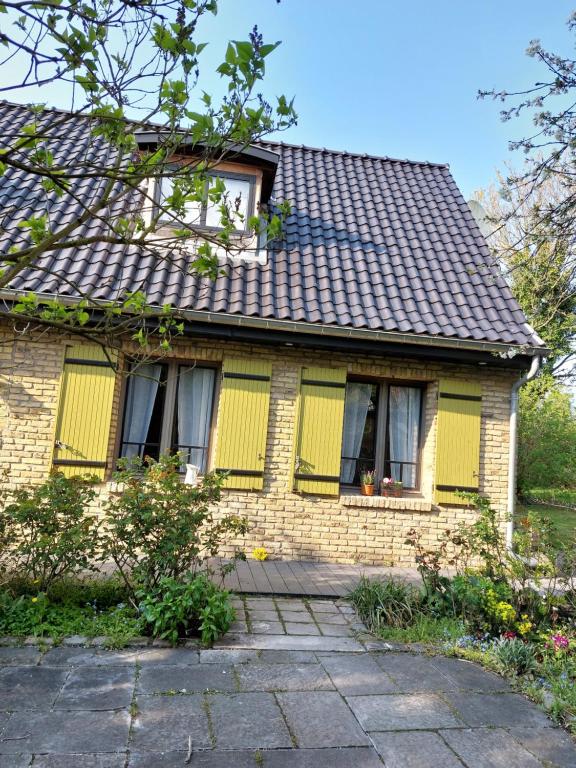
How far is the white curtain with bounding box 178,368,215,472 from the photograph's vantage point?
738cm

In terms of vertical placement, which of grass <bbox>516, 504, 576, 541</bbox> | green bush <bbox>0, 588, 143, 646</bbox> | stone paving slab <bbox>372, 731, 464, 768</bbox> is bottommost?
stone paving slab <bbox>372, 731, 464, 768</bbox>

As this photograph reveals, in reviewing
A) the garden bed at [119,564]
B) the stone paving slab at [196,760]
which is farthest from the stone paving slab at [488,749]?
the garden bed at [119,564]

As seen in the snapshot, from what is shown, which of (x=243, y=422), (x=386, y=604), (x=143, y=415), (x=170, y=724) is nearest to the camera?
(x=170, y=724)

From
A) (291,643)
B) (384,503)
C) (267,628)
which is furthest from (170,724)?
(384,503)

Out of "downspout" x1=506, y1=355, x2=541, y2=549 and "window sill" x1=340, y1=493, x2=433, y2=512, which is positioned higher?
"downspout" x1=506, y1=355, x2=541, y2=549

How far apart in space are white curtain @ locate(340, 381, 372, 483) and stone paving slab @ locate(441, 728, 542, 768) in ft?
14.9

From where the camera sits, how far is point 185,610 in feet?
14.2

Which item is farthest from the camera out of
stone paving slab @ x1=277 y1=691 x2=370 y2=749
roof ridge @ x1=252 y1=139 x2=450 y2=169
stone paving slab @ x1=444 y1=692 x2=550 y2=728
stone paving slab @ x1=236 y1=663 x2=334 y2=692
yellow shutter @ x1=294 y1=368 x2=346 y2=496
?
roof ridge @ x1=252 y1=139 x2=450 y2=169

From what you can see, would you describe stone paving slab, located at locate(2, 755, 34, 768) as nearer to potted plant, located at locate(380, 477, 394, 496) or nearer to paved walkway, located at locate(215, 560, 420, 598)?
paved walkway, located at locate(215, 560, 420, 598)

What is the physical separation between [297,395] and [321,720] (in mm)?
4444

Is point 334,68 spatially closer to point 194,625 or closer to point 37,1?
point 37,1

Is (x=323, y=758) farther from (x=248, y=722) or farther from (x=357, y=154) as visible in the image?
(x=357, y=154)

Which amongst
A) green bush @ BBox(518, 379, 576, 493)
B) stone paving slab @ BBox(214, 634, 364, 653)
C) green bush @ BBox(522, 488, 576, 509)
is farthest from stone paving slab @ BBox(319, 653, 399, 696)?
green bush @ BBox(522, 488, 576, 509)

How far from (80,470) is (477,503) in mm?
4591
